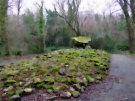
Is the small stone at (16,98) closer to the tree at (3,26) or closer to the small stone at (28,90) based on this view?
the small stone at (28,90)

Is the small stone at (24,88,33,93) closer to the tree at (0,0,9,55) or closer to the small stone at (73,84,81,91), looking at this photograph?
the small stone at (73,84,81,91)

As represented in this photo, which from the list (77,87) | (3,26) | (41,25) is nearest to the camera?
(77,87)

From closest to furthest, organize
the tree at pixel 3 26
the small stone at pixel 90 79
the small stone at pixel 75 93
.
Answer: the small stone at pixel 75 93
the small stone at pixel 90 79
the tree at pixel 3 26

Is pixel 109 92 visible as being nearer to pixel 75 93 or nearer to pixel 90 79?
pixel 90 79

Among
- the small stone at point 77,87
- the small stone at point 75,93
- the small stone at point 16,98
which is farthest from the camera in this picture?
the small stone at point 77,87

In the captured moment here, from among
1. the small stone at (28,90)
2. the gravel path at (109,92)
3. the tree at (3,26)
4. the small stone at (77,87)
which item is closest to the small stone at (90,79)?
the gravel path at (109,92)

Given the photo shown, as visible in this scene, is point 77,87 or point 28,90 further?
point 77,87

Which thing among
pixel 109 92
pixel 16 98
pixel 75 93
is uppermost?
pixel 16 98

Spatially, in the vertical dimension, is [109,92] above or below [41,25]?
below

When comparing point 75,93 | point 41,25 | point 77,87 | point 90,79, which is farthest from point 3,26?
point 75,93

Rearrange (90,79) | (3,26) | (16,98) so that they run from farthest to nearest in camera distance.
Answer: (3,26) → (90,79) → (16,98)

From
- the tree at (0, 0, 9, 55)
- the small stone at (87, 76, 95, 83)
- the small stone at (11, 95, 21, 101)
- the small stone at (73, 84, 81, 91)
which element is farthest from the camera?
the tree at (0, 0, 9, 55)

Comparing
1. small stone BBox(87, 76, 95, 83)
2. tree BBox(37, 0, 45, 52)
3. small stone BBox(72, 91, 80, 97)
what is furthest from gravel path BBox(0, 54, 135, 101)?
tree BBox(37, 0, 45, 52)

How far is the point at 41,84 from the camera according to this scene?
3369 millimetres
